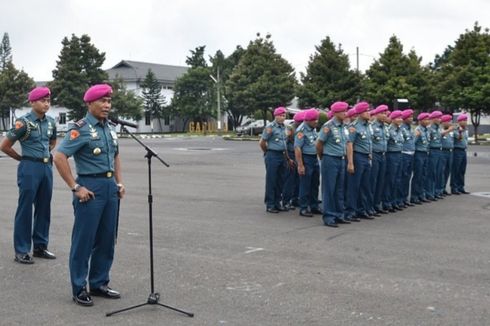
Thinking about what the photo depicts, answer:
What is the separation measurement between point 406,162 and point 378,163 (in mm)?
1447

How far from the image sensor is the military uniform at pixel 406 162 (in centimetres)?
1305

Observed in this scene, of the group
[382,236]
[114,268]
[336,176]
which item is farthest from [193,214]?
[114,268]

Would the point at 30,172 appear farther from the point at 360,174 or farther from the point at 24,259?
the point at 360,174

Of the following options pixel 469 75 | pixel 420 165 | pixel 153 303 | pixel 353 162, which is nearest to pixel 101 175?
pixel 153 303

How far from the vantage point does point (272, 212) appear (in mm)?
12164

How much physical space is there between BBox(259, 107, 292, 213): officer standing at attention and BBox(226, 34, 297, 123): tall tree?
134 ft

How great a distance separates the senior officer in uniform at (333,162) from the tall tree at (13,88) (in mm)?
66387

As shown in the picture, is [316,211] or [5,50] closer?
[316,211]

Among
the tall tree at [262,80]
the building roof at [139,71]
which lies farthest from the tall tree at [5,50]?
the tall tree at [262,80]

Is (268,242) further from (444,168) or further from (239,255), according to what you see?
(444,168)

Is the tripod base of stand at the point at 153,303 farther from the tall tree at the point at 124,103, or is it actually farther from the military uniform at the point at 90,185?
the tall tree at the point at 124,103

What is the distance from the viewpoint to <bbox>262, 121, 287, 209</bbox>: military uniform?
12.2 m

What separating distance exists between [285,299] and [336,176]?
473 cm

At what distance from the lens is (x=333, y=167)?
1076 centimetres
